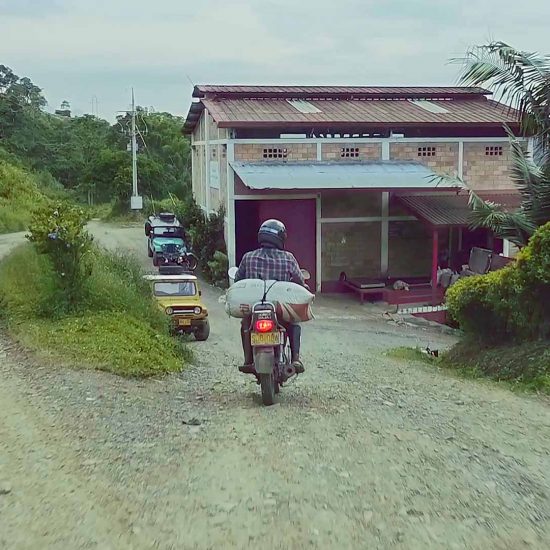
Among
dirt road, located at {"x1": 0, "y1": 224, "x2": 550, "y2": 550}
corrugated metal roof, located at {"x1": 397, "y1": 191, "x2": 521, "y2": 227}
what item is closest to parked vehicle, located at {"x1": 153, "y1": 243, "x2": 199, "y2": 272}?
corrugated metal roof, located at {"x1": 397, "y1": 191, "x2": 521, "y2": 227}

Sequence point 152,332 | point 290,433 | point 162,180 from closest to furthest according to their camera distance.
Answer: point 290,433
point 152,332
point 162,180

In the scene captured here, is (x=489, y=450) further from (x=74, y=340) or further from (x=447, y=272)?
(x=447, y=272)

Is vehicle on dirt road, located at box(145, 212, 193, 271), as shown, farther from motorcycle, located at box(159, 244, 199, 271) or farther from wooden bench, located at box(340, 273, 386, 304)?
wooden bench, located at box(340, 273, 386, 304)

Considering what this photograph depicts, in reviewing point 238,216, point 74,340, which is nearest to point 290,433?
point 74,340

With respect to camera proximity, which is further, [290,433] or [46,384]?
[46,384]

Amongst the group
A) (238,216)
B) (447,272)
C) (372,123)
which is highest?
(372,123)

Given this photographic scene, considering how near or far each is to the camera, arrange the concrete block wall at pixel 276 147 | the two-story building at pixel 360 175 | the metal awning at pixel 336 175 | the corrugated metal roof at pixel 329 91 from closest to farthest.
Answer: the metal awning at pixel 336 175 → the two-story building at pixel 360 175 → the concrete block wall at pixel 276 147 → the corrugated metal roof at pixel 329 91

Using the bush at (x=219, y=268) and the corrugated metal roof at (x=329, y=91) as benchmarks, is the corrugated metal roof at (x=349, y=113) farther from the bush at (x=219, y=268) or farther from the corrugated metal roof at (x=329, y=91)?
the bush at (x=219, y=268)

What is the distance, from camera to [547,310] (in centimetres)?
996

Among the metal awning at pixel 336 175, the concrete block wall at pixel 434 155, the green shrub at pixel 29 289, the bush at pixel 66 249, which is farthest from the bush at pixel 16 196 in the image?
the bush at pixel 66 249

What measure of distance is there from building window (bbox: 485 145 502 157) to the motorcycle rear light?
69.7 feet

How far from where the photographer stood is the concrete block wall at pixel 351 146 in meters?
25.6

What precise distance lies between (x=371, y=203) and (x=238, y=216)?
445 cm

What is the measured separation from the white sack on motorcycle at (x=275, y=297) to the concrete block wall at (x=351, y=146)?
61.1 ft
